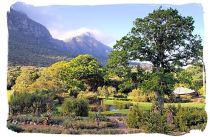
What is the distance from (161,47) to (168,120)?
37.0 inches

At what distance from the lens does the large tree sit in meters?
15.9

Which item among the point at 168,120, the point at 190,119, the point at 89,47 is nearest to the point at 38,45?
the point at 89,47

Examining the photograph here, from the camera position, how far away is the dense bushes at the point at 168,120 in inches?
615

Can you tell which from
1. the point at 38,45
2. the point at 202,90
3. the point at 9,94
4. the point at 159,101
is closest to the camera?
the point at 202,90

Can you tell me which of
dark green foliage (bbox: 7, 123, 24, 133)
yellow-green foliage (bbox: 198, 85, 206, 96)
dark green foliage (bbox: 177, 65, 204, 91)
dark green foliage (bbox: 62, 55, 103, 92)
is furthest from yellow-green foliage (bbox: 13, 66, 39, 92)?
yellow-green foliage (bbox: 198, 85, 206, 96)

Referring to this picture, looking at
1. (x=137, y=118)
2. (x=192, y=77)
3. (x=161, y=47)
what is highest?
(x=161, y=47)

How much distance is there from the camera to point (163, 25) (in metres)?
15.9

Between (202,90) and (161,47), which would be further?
(161,47)

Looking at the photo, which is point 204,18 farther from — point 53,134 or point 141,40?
point 53,134

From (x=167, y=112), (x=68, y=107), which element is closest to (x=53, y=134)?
(x=68, y=107)

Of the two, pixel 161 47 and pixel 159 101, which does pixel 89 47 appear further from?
pixel 159 101

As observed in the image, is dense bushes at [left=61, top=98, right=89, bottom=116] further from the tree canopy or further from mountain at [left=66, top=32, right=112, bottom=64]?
the tree canopy

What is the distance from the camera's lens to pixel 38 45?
16.0 m

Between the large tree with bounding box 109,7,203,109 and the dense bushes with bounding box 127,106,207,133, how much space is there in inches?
10.1
